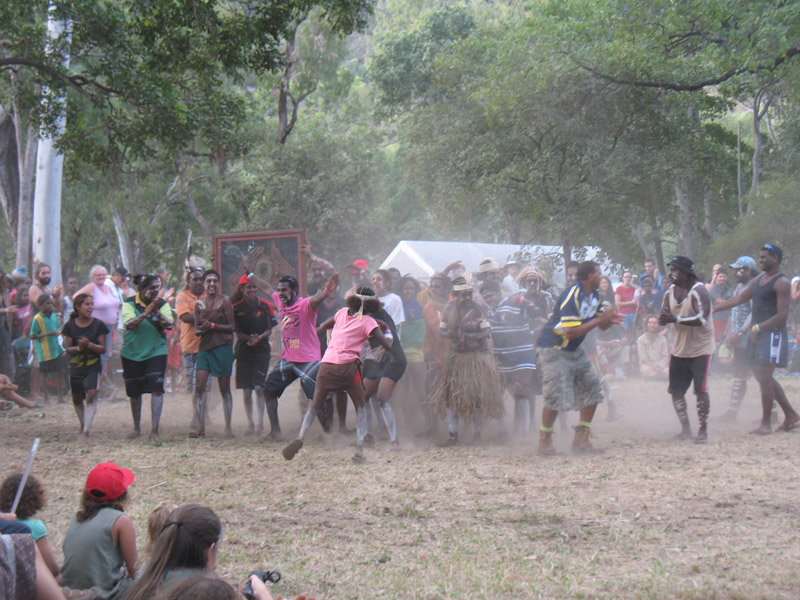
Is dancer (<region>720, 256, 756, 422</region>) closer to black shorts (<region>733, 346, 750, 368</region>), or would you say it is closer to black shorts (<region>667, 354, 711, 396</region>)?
black shorts (<region>733, 346, 750, 368</region>)

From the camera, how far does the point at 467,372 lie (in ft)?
29.7

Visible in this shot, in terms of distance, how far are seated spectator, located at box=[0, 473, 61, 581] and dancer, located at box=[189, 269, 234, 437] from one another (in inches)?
224

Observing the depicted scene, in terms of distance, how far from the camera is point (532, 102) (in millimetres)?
18609

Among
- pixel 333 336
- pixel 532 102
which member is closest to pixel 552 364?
pixel 333 336

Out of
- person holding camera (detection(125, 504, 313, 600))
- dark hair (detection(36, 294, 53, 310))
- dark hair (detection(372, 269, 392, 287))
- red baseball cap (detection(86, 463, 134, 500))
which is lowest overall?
person holding camera (detection(125, 504, 313, 600))

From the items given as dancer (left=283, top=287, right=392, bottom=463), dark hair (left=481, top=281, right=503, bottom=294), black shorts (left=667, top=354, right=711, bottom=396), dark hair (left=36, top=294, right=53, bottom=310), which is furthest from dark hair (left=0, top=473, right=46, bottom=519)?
dark hair (left=36, top=294, right=53, bottom=310)

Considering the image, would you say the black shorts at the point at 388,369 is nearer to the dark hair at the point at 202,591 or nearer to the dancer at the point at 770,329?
the dancer at the point at 770,329

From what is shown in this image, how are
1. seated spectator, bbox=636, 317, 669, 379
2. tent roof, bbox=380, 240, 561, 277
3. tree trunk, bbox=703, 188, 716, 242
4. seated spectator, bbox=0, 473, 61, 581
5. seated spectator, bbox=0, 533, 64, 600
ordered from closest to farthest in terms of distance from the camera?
seated spectator, bbox=0, 533, 64, 600, seated spectator, bbox=0, 473, 61, 581, seated spectator, bbox=636, 317, 669, 379, tent roof, bbox=380, 240, 561, 277, tree trunk, bbox=703, 188, 716, 242

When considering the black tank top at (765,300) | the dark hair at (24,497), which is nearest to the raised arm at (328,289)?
the black tank top at (765,300)

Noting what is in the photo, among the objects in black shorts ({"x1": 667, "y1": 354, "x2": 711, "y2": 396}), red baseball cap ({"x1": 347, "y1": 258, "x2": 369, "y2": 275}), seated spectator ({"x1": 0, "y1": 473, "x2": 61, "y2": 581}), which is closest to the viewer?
seated spectator ({"x1": 0, "y1": 473, "x2": 61, "y2": 581})

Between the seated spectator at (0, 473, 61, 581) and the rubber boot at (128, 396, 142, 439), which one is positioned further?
the rubber boot at (128, 396, 142, 439)

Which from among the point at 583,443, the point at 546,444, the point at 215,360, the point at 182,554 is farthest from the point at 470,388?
the point at 182,554

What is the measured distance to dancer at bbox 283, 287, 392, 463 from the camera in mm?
8445

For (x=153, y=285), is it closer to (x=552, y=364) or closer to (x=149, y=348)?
(x=149, y=348)
